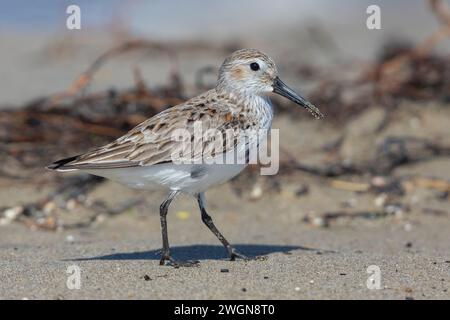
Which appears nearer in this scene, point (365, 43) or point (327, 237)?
point (327, 237)

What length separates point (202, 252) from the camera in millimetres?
7039

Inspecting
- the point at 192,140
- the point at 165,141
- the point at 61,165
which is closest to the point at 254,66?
the point at 192,140

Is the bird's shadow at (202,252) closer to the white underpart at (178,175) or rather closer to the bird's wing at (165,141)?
the white underpart at (178,175)

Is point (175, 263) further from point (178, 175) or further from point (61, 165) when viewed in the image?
point (61, 165)

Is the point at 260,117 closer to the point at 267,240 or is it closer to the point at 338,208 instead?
the point at 267,240

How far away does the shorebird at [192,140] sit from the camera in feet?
20.3

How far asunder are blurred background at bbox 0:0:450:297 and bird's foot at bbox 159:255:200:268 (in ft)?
2.09

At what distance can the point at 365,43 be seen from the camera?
54.7 ft

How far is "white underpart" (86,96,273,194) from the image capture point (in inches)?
243

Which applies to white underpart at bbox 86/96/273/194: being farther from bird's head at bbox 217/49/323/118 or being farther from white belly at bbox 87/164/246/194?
bird's head at bbox 217/49/323/118

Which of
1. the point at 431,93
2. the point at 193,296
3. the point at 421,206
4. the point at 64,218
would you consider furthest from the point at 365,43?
the point at 193,296

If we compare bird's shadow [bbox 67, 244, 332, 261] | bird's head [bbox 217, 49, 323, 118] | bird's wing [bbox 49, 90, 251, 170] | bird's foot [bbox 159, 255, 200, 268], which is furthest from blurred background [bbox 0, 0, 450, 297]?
bird's head [bbox 217, 49, 323, 118]

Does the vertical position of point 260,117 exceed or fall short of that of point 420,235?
it exceeds it

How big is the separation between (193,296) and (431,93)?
687 cm
